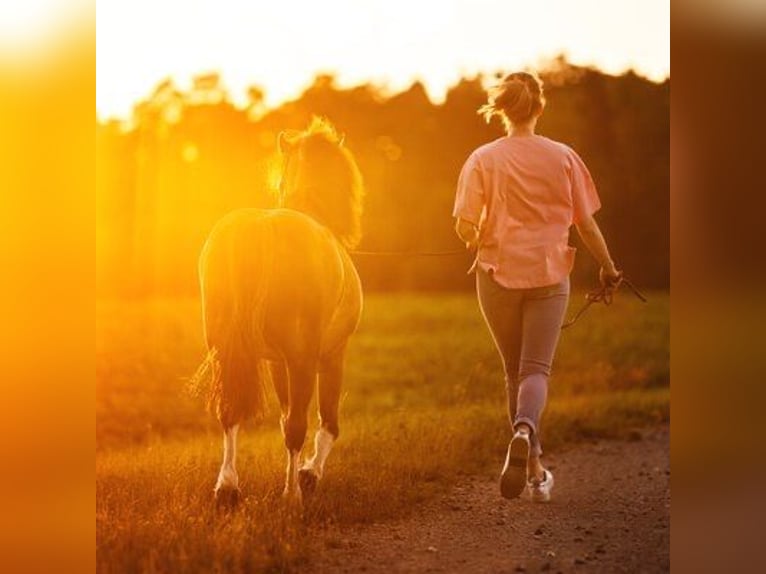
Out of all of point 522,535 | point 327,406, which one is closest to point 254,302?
point 327,406

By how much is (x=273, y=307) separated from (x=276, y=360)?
22cm

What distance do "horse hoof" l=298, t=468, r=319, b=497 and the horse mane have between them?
3.07 ft

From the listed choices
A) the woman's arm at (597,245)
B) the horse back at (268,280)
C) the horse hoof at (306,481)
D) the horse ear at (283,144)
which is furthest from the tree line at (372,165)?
the horse hoof at (306,481)

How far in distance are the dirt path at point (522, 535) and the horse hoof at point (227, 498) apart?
1.24 ft

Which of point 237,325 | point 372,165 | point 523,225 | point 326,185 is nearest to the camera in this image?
point 237,325

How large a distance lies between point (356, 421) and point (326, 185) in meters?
1.26

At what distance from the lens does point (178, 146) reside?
484 centimetres

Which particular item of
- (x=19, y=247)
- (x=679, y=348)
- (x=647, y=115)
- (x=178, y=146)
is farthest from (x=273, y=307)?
(x=647, y=115)

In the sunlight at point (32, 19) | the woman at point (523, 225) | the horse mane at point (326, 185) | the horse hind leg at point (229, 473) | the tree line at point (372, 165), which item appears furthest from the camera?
the tree line at point (372, 165)

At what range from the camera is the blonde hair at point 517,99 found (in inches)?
159

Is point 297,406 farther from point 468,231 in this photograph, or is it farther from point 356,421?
point 356,421

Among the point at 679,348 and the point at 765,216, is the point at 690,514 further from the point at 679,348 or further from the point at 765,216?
the point at 765,216

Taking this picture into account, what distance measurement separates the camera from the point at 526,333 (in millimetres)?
4008

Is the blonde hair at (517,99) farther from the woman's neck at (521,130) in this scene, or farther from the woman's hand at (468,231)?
the woman's hand at (468,231)
